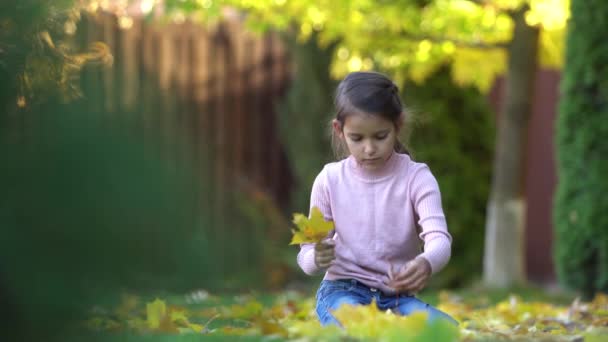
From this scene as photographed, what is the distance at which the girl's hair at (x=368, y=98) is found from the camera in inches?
122

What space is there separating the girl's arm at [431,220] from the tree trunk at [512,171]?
4.74 metres

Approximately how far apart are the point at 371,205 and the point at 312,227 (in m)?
0.37

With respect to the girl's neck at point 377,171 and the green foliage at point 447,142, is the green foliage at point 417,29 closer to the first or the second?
the green foliage at point 447,142

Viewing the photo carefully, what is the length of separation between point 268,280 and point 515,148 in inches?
106

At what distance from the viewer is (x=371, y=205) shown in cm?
323

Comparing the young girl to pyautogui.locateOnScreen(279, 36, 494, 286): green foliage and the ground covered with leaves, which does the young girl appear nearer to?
the ground covered with leaves

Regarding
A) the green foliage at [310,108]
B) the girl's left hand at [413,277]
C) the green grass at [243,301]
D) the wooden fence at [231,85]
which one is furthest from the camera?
the wooden fence at [231,85]

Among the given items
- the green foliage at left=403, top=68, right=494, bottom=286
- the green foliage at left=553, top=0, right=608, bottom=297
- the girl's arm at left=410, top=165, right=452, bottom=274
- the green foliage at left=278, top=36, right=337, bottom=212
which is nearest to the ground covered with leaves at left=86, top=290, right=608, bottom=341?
the girl's arm at left=410, top=165, right=452, bottom=274

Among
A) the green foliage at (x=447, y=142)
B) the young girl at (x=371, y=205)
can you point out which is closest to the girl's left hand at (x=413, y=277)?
the young girl at (x=371, y=205)

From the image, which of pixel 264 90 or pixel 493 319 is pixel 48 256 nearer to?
pixel 493 319

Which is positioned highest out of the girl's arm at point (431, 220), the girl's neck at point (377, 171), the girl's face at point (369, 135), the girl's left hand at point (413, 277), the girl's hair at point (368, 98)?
the girl's hair at point (368, 98)

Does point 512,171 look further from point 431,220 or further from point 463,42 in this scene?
point 431,220

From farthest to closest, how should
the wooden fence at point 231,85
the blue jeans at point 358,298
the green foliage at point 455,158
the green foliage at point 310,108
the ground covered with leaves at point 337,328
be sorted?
the wooden fence at point 231,85 < the green foliage at point 310,108 < the green foliage at point 455,158 < the blue jeans at point 358,298 < the ground covered with leaves at point 337,328

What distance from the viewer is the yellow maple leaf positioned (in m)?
2.88
